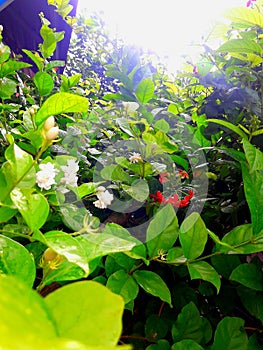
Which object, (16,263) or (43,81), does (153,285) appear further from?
(43,81)

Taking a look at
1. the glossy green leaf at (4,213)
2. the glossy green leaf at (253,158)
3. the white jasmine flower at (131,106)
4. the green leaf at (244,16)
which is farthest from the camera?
the white jasmine flower at (131,106)

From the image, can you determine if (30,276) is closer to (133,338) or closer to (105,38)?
(133,338)

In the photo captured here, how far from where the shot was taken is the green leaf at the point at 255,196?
0.46m

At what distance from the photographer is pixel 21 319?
141 mm

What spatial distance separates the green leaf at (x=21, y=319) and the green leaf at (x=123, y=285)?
29 cm

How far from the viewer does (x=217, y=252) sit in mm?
496

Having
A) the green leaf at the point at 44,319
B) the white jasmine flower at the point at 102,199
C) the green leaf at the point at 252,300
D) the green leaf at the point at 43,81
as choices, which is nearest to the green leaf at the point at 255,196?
the green leaf at the point at 252,300

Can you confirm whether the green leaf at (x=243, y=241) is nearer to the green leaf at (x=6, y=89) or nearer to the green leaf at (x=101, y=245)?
the green leaf at (x=101, y=245)

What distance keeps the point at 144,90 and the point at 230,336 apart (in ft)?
1.72

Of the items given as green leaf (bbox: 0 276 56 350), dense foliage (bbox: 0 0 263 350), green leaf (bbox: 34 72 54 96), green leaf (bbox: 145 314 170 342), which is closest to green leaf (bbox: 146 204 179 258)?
dense foliage (bbox: 0 0 263 350)

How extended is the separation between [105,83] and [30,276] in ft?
7.56

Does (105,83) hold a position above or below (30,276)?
below

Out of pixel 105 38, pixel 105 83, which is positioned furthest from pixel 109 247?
pixel 105 83

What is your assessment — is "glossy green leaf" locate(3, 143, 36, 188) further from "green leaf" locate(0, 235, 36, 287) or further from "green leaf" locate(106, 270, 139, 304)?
"green leaf" locate(106, 270, 139, 304)
